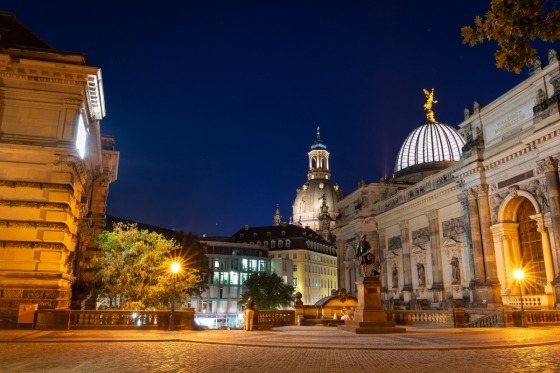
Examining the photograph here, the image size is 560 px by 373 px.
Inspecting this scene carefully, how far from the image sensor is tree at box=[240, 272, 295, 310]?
251ft

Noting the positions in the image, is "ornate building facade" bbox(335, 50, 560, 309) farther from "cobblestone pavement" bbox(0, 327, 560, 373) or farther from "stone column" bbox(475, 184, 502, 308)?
"cobblestone pavement" bbox(0, 327, 560, 373)

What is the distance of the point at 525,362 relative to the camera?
11180 mm

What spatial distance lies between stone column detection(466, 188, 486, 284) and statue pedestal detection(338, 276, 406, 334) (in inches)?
659

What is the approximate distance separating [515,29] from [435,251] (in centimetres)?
3803

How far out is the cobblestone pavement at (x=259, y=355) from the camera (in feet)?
34.3

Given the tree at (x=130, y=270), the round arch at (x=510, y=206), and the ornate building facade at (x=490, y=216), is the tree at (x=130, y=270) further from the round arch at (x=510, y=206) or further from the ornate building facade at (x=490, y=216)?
the round arch at (x=510, y=206)

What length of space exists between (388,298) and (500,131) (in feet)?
84.2

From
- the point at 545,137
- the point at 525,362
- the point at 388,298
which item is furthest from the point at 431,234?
the point at 525,362

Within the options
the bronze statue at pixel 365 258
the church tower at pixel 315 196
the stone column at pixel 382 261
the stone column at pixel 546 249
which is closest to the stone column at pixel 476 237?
the stone column at pixel 546 249

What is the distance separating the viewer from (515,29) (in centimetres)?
962

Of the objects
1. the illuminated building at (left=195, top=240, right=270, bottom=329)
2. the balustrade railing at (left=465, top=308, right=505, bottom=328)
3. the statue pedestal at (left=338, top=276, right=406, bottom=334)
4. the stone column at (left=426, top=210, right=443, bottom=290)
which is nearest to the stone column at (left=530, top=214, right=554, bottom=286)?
the balustrade railing at (left=465, top=308, right=505, bottom=328)

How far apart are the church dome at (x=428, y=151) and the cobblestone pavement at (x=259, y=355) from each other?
51.2 meters

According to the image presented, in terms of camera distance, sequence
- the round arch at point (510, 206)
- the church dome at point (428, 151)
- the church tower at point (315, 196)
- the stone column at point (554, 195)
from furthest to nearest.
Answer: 1. the church tower at point (315, 196)
2. the church dome at point (428, 151)
3. the round arch at point (510, 206)
4. the stone column at point (554, 195)

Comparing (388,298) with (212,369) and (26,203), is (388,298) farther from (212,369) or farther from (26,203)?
(212,369)
